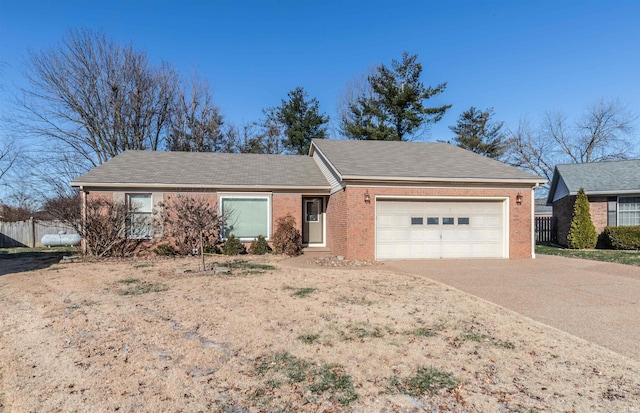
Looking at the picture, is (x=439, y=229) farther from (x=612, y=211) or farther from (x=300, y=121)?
(x=300, y=121)

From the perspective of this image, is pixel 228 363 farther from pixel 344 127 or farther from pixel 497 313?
pixel 344 127

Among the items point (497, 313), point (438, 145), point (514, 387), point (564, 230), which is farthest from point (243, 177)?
point (564, 230)

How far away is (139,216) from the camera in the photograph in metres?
13.2

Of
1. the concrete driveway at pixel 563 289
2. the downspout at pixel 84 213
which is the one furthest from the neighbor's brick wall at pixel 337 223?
the downspout at pixel 84 213

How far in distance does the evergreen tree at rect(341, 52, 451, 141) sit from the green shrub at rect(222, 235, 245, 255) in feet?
52.3

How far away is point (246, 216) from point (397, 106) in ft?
57.5

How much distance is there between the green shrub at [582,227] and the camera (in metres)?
16.8

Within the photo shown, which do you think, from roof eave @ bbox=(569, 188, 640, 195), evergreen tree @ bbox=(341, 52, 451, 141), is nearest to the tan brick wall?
roof eave @ bbox=(569, 188, 640, 195)

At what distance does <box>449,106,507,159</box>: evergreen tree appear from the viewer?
33.8 m

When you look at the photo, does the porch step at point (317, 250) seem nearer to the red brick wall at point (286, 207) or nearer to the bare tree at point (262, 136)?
the red brick wall at point (286, 207)

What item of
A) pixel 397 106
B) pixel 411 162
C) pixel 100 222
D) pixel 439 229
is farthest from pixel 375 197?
pixel 397 106

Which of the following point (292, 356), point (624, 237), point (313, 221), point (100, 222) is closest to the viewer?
point (292, 356)

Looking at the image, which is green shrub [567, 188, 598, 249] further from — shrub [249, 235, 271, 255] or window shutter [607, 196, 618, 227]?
shrub [249, 235, 271, 255]

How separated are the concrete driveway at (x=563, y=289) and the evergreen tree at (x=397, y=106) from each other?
16.4 metres
